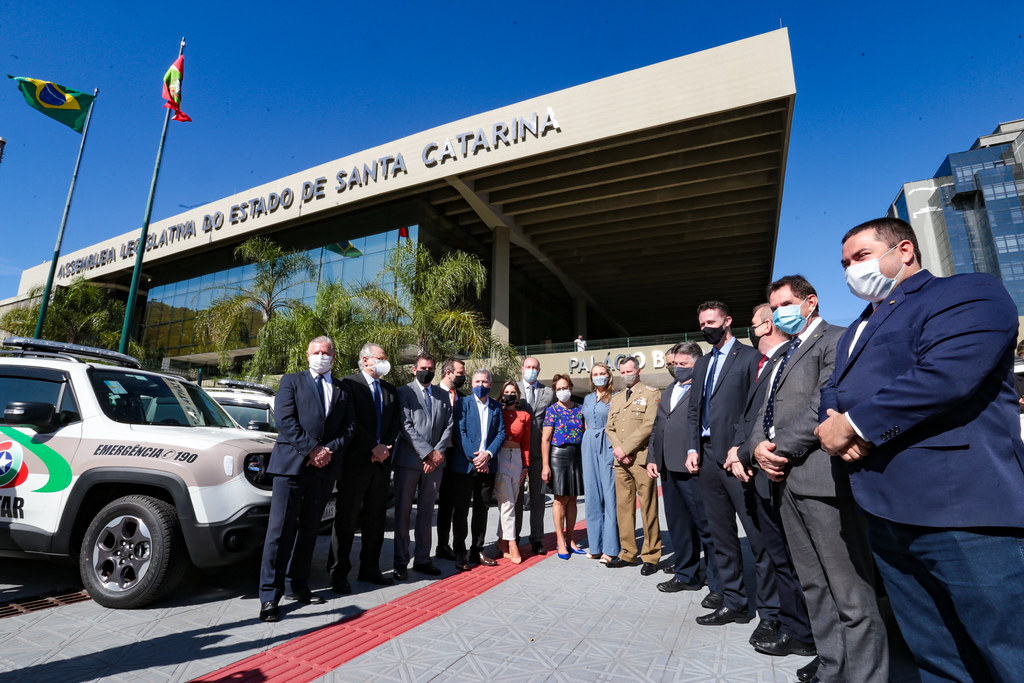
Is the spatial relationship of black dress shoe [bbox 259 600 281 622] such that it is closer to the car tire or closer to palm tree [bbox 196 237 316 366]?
the car tire

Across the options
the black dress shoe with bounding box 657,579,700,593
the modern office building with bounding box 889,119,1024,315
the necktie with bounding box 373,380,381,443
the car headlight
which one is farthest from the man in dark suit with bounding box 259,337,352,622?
the modern office building with bounding box 889,119,1024,315

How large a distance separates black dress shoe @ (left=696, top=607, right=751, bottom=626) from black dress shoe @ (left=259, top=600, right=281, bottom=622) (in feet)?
9.48

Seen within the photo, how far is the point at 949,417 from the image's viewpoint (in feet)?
5.50

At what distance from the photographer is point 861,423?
180 centimetres

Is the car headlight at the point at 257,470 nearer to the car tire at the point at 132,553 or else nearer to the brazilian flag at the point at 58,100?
Result: the car tire at the point at 132,553

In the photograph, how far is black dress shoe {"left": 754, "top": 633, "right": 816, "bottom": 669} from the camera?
120 inches

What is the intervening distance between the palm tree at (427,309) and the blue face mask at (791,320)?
12390 millimetres

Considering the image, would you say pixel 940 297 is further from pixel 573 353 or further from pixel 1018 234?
pixel 1018 234

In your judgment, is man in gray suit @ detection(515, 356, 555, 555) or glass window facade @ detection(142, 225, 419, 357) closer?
man in gray suit @ detection(515, 356, 555, 555)

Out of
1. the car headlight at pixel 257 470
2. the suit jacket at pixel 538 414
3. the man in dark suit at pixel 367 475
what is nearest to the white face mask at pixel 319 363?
the man in dark suit at pixel 367 475

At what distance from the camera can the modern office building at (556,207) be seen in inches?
708

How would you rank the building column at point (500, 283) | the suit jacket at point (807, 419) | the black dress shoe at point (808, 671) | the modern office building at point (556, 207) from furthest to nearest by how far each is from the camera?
the building column at point (500, 283) → the modern office building at point (556, 207) → the black dress shoe at point (808, 671) → the suit jacket at point (807, 419)

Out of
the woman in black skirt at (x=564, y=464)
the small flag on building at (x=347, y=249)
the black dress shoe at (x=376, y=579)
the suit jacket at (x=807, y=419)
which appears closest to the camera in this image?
the suit jacket at (x=807, y=419)

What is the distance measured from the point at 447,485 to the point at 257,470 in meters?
1.91
